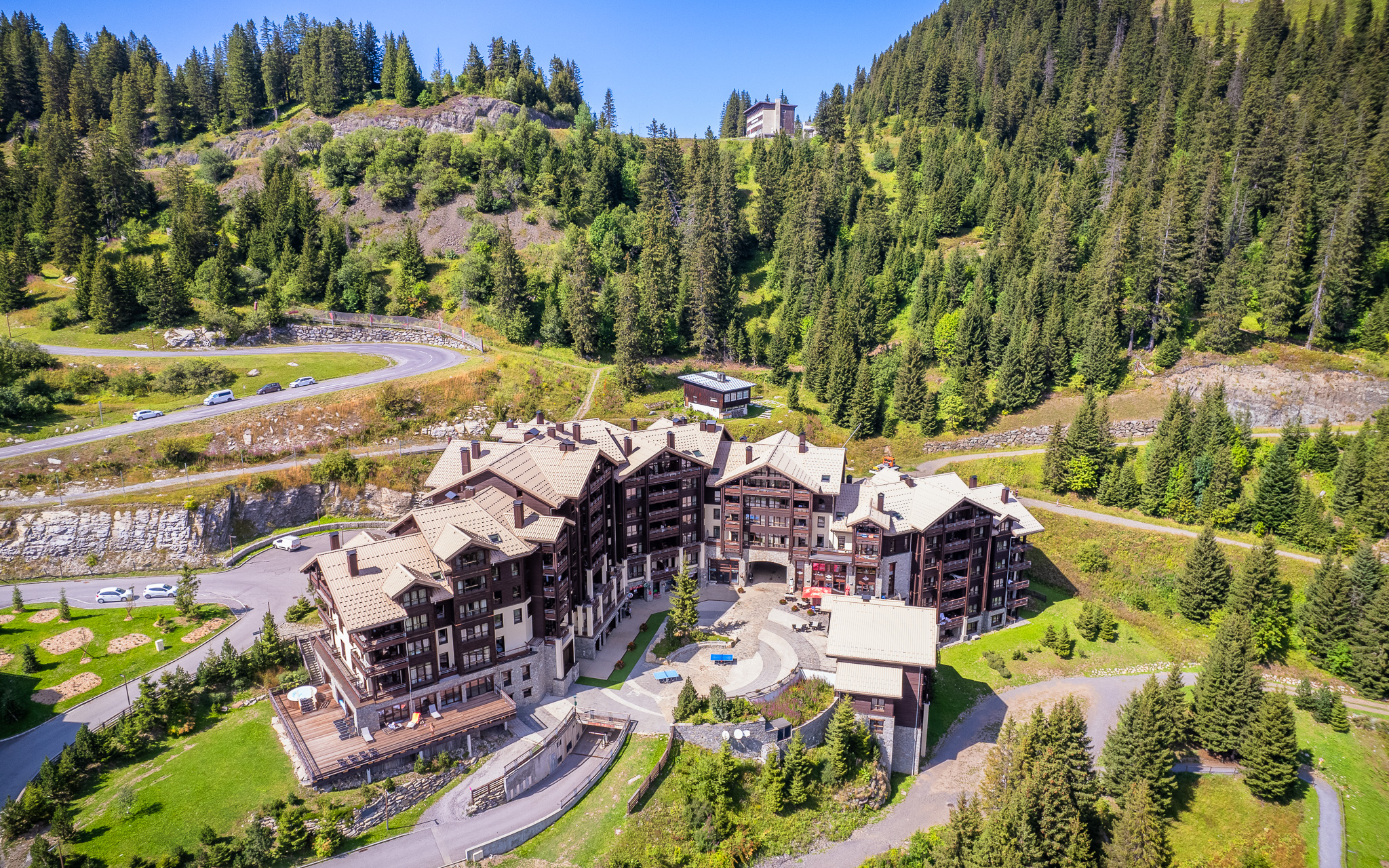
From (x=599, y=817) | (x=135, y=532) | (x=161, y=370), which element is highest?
(x=161, y=370)

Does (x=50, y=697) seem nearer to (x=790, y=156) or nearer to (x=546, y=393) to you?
(x=546, y=393)

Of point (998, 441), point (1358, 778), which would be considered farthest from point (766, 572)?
point (1358, 778)

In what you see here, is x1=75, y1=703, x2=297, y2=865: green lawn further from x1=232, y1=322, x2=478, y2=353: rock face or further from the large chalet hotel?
x1=232, y1=322, x2=478, y2=353: rock face

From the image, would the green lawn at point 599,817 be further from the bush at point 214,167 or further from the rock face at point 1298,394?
the bush at point 214,167

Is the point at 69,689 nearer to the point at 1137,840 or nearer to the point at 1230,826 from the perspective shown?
the point at 1137,840

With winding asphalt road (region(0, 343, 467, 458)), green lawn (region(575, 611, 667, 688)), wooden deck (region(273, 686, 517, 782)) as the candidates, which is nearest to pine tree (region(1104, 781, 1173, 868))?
green lawn (region(575, 611, 667, 688))
